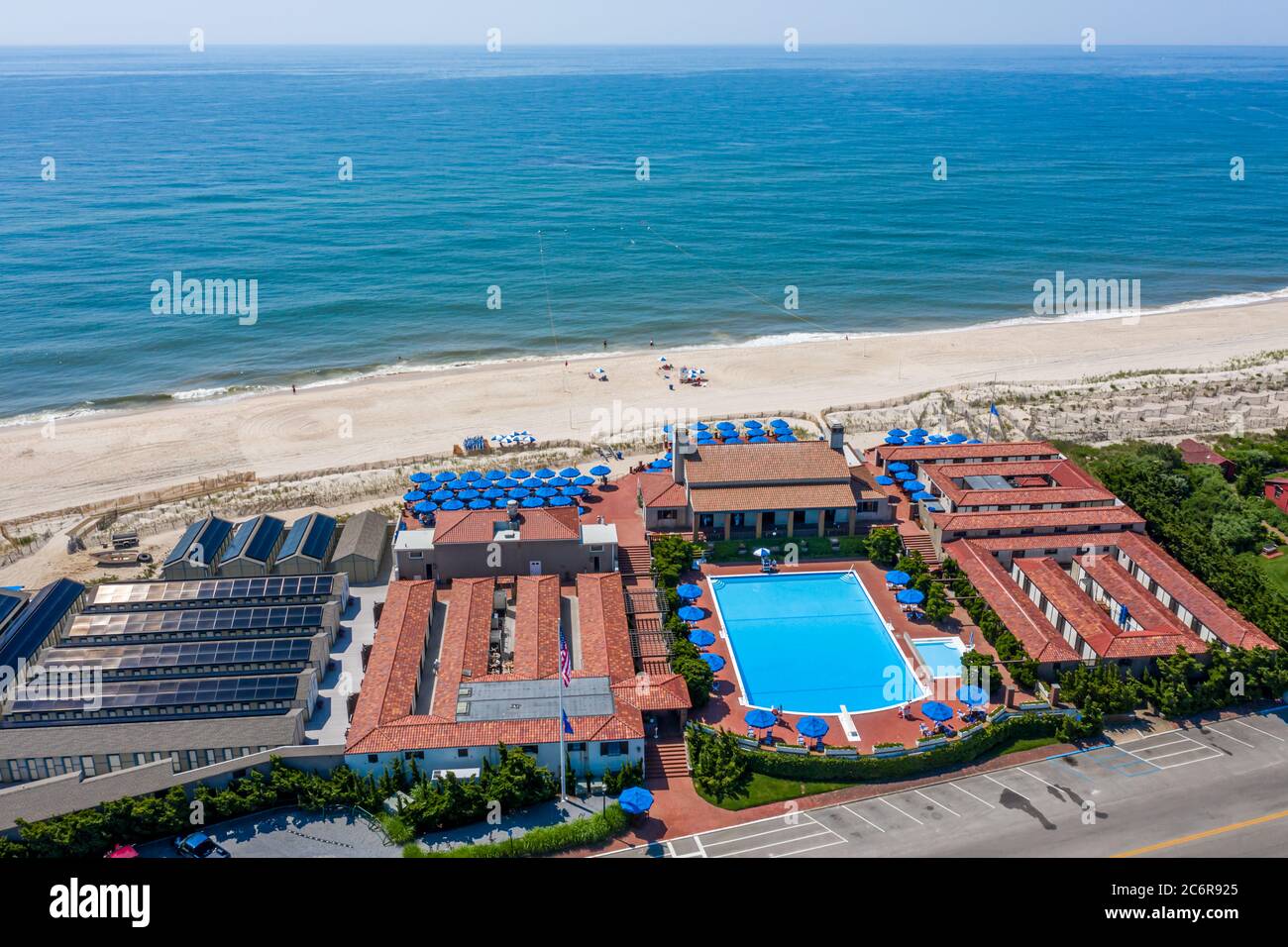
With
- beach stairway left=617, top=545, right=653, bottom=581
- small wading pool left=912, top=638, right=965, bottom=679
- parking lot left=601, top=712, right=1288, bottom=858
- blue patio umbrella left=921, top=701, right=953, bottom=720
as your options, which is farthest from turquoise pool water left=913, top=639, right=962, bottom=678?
beach stairway left=617, top=545, right=653, bottom=581

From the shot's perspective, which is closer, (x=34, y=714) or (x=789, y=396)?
(x=34, y=714)

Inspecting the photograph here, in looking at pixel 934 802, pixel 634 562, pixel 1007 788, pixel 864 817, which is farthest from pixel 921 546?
pixel 864 817

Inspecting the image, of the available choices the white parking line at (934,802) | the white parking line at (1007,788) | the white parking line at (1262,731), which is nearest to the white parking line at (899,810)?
the white parking line at (934,802)

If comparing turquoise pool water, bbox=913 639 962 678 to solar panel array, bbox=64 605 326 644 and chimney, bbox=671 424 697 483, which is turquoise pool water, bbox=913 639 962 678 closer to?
chimney, bbox=671 424 697 483

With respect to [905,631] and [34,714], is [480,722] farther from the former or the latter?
[905,631]

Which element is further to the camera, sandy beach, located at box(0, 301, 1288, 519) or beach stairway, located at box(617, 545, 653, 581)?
sandy beach, located at box(0, 301, 1288, 519)

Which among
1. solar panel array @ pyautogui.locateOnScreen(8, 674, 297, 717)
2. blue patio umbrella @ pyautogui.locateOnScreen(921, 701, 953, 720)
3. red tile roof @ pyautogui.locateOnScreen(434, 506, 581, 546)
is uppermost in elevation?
red tile roof @ pyautogui.locateOnScreen(434, 506, 581, 546)
